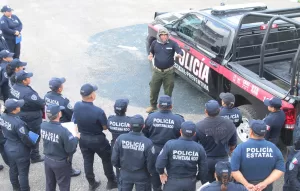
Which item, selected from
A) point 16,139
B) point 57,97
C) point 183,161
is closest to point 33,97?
point 57,97

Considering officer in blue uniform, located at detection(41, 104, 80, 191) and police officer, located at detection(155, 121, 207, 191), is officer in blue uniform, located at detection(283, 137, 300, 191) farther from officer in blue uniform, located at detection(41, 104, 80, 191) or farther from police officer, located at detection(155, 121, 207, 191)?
officer in blue uniform, located at detection(41, 104, 80, 191)

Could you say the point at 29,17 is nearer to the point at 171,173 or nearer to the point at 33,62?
the point at 33,62

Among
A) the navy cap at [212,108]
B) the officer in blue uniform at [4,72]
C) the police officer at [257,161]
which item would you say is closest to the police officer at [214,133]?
the navy cap at [212,108]

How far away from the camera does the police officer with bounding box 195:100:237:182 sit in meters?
4.91

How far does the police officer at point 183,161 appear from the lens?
14.6 feet

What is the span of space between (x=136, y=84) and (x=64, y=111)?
10.9ft

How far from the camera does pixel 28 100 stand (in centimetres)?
602

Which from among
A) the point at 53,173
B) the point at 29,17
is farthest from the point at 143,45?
the point at 53,173

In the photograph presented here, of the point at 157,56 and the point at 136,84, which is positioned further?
the point at 136,84

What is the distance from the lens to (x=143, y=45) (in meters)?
11.3

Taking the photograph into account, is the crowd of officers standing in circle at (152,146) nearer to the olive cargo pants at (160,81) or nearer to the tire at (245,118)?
the tire at (245,118)

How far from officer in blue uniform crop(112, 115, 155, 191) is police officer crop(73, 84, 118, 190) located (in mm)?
661

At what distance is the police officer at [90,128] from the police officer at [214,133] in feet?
4.07

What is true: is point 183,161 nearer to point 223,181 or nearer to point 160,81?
point 223,181
